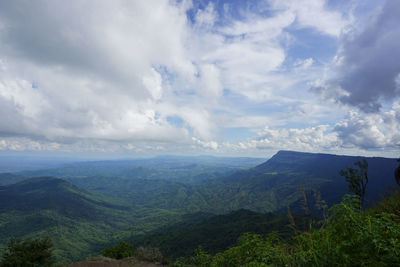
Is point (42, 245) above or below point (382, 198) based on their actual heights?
below

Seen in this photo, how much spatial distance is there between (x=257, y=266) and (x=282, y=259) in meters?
0.70

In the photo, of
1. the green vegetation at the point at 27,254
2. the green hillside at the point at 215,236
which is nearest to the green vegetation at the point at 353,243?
A: the green vegetation at the point at 27,254

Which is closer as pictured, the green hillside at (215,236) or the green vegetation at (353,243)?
the green vegetation at (353,243)

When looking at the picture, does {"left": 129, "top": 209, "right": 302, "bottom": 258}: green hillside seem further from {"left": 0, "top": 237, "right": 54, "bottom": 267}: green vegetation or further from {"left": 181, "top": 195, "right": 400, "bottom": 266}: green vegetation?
{"left": 181, "top": 195, "right": 400, "bottom": 266}: green vegetation

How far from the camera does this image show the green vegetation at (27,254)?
82.4 ft

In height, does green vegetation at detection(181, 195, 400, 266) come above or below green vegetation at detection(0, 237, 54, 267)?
above

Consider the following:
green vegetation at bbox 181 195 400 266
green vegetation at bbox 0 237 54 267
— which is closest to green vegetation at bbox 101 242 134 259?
green vegetation at bbox 0 237 54 267

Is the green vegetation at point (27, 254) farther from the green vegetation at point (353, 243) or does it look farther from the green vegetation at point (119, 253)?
the green vegetation at point (353, 243)

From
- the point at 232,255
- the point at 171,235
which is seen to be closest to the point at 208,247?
the point at 171,235

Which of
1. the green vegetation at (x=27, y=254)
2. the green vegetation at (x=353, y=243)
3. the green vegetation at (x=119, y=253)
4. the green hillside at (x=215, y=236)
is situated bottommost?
the green hillside at (x=215, y=236)

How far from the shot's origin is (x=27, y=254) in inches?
1107

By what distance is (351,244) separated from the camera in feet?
11.5

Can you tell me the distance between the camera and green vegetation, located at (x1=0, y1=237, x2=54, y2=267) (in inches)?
989

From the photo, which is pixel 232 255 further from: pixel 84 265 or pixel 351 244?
pixel 84 265
